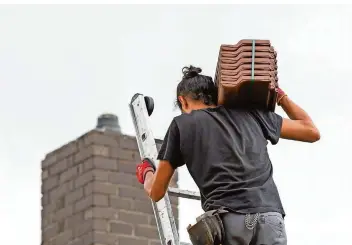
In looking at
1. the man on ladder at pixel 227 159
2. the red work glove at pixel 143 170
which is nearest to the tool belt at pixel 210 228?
the man on ladder at pixel 227 159

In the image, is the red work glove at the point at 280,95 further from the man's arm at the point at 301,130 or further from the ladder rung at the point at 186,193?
the ladder rung at the point at 186,193

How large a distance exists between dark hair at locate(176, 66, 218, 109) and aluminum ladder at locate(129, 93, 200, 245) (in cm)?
67


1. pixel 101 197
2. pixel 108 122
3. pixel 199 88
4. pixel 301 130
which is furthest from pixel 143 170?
pixel 108 122

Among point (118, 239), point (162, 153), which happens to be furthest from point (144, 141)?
point (118, 239)

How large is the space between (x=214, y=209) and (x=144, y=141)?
1.14m

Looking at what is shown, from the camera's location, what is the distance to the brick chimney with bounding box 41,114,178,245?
12.9m

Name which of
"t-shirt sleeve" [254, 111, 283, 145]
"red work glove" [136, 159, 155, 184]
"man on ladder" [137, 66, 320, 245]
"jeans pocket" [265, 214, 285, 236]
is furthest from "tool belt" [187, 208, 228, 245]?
"red work glove" [136, 159, 155, 184]

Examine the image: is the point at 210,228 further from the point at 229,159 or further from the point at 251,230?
the point at 229,159

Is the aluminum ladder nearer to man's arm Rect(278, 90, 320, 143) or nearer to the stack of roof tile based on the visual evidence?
man's arm Rect(278, 90, 320, 143)

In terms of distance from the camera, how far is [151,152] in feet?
24.5

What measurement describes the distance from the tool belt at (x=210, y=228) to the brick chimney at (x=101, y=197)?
20.3ft

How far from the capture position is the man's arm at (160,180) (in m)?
6.67

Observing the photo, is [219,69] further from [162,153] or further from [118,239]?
[118,239]

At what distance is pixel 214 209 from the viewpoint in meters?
6.50
